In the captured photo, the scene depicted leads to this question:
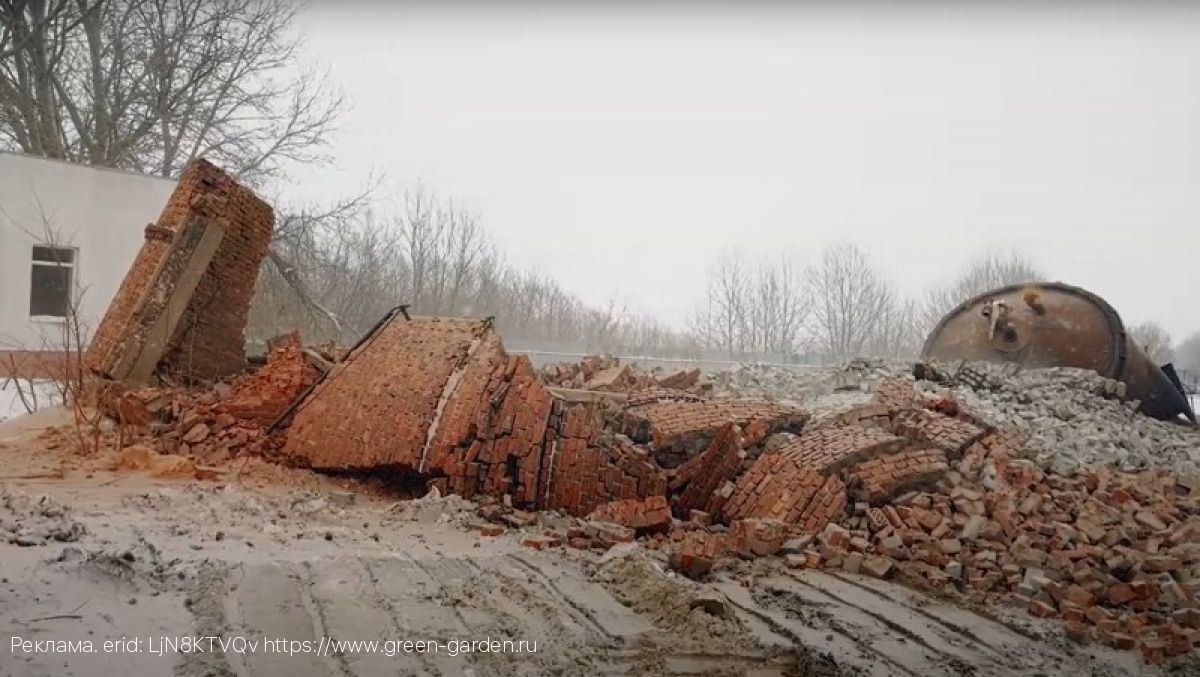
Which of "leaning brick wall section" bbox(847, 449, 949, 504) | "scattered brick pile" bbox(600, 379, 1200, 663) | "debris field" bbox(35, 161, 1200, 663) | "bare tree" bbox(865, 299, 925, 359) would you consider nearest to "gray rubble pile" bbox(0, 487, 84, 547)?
"debris field" bbox(35, 161, 1200, 663)

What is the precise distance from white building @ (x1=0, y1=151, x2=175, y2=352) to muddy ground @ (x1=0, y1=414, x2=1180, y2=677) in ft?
34.0

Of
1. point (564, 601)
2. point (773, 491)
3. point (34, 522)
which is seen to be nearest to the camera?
point (564, 601)

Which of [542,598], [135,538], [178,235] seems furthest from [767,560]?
[178,235]

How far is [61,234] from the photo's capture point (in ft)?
47.9

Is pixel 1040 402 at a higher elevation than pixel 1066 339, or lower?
lower

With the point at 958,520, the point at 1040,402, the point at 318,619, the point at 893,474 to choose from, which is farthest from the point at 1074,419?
the point at 318,619

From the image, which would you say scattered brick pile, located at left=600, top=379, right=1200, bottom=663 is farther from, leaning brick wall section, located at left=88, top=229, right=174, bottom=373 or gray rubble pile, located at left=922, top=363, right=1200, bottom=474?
leaning brick wall section, located at left=88, top=229, right=174, bottom=373

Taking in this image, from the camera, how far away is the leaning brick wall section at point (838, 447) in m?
6.54

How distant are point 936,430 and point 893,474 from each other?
1177 mm

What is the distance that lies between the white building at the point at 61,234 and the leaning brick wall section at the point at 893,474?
12698 millimetres

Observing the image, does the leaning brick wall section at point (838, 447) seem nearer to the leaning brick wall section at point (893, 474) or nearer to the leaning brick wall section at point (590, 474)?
the leaning brick wall section at point (893, 474)

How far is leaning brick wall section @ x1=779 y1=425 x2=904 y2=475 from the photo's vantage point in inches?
258

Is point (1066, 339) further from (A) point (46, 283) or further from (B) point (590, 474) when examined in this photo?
(A) point (46, 283)

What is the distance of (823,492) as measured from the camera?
6180 millimetres
